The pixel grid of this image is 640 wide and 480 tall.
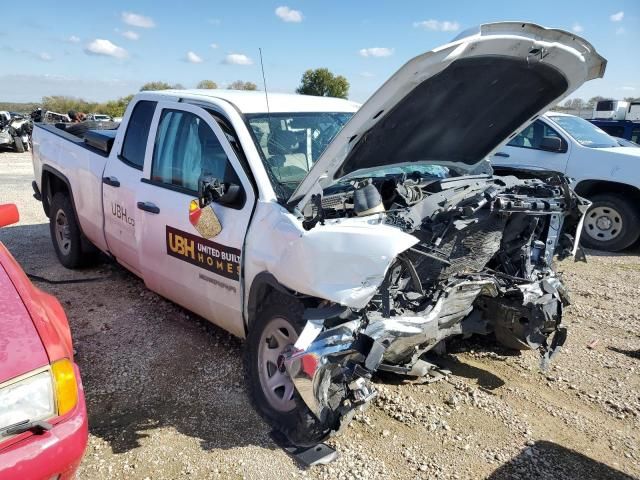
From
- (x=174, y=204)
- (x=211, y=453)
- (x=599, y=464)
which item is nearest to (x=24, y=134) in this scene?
(x=174, y=204)

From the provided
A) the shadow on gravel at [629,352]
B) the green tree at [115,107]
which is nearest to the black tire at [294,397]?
the shadow on gravel at [629,352]

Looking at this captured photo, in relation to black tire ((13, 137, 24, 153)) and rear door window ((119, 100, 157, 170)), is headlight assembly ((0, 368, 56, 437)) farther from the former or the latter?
black tire ((13, 137, 24, 153))

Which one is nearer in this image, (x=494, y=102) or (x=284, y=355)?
(x=284, y=355)

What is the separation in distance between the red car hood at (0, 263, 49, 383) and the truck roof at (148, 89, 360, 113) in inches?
72.7

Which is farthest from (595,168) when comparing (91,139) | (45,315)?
(45,315)

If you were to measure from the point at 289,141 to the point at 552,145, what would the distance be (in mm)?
5157

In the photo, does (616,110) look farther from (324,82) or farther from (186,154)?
(324,82)

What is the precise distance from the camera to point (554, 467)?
2.77m

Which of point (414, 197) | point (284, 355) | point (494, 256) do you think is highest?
point (414, 197)

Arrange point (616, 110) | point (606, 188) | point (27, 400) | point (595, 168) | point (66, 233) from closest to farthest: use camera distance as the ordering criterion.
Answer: point (27, 400) < point (66, 233) < point (595, 168) < point (606, 188) < point (616, 110)

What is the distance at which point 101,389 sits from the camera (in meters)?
3.34

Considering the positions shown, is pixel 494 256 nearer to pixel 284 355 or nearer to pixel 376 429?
pixel 376 429

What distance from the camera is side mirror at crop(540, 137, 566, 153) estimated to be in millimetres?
7195

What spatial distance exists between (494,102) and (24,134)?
65.9 feet
